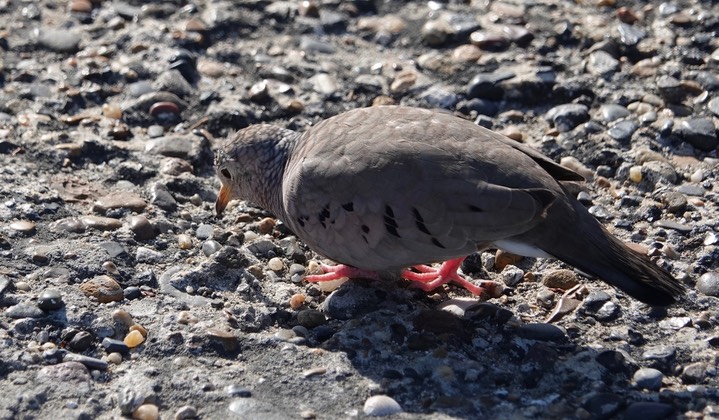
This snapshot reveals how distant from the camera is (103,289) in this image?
5230 mm

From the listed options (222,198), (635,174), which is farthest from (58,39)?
(635,174)

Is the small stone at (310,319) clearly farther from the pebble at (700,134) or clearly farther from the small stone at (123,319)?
the pebble at (700,134)

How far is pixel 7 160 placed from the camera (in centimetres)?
643

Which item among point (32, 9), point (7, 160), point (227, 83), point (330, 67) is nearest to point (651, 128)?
point (330, 67)

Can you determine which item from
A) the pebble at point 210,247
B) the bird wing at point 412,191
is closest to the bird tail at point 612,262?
the bird wing at point 412,191

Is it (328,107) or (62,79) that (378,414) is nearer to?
(328,107)

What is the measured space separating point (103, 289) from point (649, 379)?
9.22 feet

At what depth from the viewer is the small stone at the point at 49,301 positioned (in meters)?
5.03

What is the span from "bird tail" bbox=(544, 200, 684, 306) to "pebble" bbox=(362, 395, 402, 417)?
3.86 feet

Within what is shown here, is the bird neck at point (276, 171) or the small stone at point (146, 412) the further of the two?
the bird neck at point (276, 171)

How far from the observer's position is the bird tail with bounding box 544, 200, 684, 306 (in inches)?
187

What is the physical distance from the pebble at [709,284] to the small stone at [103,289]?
10.2 ft

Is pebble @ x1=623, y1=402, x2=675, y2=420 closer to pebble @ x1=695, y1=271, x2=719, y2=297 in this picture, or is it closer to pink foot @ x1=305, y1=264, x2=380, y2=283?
pebble @ x1=695, y1=271, x2=719, y2=297

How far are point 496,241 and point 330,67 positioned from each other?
3.08 meters
